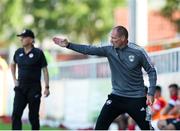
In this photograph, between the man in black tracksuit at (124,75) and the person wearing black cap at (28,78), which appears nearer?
the man in black tracksuit at (124,75)

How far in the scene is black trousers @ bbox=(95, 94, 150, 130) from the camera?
11.5 meters

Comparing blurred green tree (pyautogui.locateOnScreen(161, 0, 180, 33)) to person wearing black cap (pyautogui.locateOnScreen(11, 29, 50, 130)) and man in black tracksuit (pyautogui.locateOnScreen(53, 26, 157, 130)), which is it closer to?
person wearing black cap (pyautogui.locateOnScreen(11, 29, 50, 130))

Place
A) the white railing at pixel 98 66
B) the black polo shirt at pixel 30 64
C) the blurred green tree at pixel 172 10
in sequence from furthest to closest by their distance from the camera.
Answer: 1. the blurred green tree at pixel 172 10
2. the white railing at pixel 98 66
3. the black polo shirt at pixel 30 64

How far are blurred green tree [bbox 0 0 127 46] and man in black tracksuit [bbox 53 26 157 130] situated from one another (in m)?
27.9

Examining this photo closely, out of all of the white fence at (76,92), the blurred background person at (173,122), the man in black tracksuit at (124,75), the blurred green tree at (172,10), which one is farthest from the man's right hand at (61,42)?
the blurred green tree at (172,10)

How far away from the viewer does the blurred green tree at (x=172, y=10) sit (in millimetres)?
32781

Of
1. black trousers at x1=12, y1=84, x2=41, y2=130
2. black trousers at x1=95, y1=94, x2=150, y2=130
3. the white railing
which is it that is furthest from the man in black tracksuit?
the white railing

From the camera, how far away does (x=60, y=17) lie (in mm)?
42406

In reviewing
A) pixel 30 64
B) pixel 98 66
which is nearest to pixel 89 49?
pixel 30 64

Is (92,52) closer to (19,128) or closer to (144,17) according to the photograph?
(19,128)

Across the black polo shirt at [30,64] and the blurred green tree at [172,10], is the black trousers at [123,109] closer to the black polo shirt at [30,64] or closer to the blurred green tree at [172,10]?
the black polo shirt at [30,64]

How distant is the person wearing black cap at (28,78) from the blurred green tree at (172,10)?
60.4 feet

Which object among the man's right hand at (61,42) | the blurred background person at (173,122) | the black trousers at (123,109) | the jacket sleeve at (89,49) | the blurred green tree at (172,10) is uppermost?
the blurred green tree at (172,10)

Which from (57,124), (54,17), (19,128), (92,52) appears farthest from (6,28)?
(92,52)
